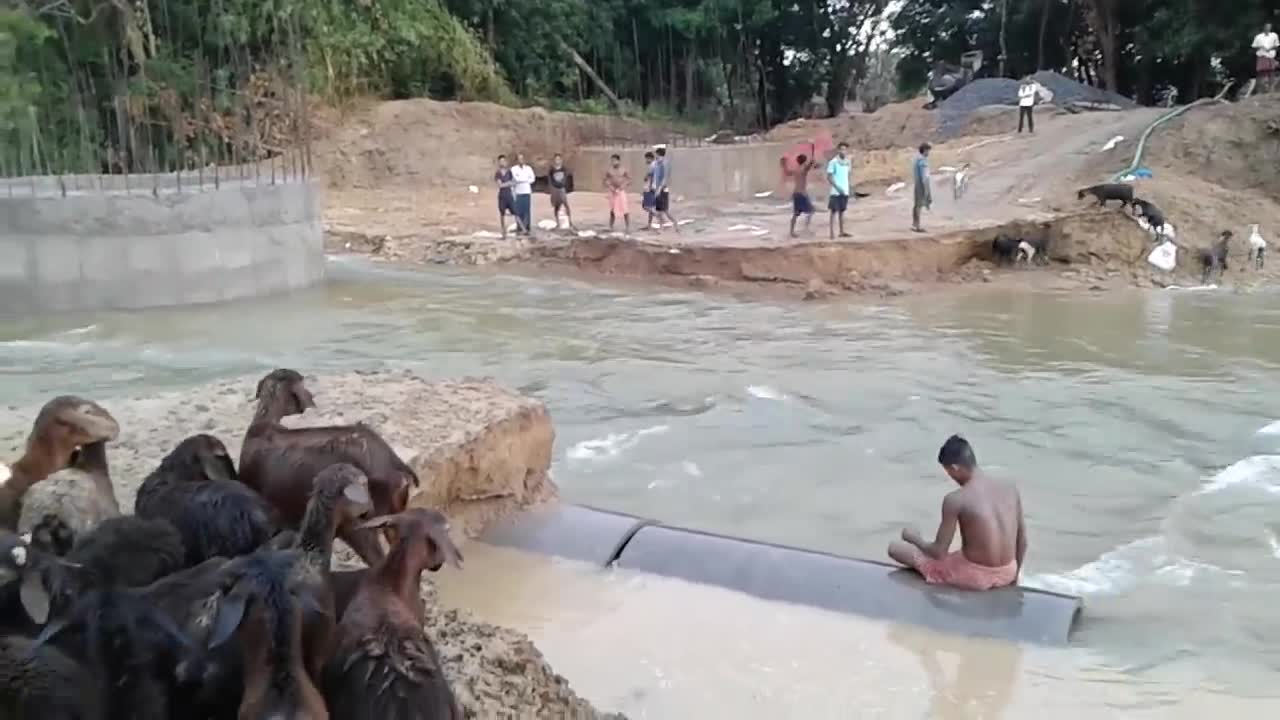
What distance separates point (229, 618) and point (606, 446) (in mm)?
7721

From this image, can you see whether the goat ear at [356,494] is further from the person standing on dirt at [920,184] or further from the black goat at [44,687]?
the person standing on dirt at [920,184]

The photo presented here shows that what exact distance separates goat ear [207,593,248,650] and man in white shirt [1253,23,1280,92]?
1059 inches

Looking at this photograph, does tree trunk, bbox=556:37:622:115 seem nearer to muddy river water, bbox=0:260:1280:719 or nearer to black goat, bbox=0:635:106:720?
muddy river water, bbox=0:260:1280:719

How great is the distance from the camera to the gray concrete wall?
55.4ft

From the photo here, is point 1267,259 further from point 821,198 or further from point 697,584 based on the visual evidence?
point 697,584

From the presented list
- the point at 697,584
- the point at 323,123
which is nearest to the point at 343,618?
the point at 697,584

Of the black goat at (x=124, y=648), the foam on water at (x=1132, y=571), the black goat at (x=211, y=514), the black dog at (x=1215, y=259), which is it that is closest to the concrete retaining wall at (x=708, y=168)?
the black dog at (x=1215, y=259)

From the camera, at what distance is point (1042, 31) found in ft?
125

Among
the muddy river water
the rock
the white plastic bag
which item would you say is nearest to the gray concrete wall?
the muddy river water

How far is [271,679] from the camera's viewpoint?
3627 mm

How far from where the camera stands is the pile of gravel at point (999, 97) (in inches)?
1268

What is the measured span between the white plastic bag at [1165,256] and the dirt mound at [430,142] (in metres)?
14.3

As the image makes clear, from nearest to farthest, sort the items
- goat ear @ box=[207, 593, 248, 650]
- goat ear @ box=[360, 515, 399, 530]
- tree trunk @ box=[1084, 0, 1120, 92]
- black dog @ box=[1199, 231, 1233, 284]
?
goat ear @ box=[207, 593, 248, 650] → goat ear @ box=[360, 515, 399, 530] → black dog @ box=[1199, 231, 1233, 284] → tree trunk @ box=[1084, 0, 1120, 92]

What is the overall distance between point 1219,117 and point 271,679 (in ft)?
81.4
